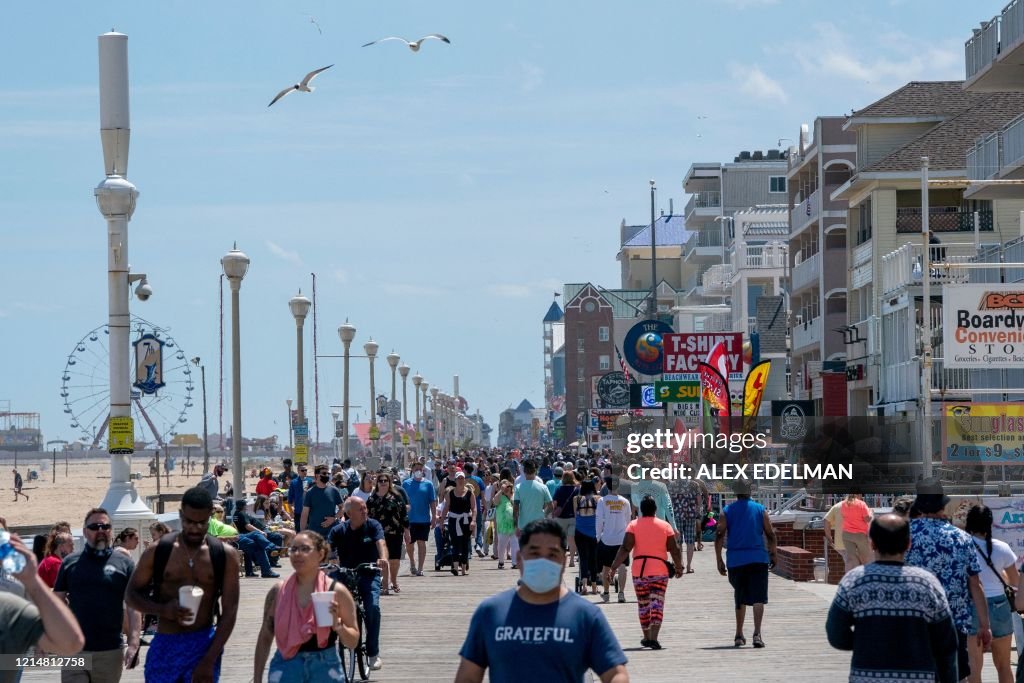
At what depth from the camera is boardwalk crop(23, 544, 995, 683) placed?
14.3m

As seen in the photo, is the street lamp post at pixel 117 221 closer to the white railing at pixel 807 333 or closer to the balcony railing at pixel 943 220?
the balcony railing at pixel 943 220

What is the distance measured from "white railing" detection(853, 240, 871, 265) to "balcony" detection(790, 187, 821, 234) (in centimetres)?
636

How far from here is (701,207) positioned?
4161 inches

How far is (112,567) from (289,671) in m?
1.53

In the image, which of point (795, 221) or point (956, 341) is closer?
point (956, 341)

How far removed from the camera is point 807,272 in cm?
6719

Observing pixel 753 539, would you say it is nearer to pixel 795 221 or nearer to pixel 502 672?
pixel 502 672

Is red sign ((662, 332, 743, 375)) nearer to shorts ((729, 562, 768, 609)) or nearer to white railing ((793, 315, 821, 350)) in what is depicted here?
white railing ((793, 315, 821, 350))

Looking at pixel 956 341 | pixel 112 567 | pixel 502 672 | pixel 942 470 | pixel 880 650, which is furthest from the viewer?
pixel 956 341

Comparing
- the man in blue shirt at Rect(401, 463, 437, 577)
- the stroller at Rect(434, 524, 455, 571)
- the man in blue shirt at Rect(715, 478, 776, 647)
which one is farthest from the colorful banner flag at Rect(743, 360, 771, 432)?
the man in blue shirt at Rect(715, 478, 776, 647)

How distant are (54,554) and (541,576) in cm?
797

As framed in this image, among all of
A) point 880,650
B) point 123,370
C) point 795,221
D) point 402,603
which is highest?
point 795,221

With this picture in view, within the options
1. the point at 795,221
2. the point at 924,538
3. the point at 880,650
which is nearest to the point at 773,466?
the point at 924,538

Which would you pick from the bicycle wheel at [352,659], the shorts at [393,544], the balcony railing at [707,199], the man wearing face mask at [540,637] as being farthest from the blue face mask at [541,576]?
the balcony railing at [707,199]
